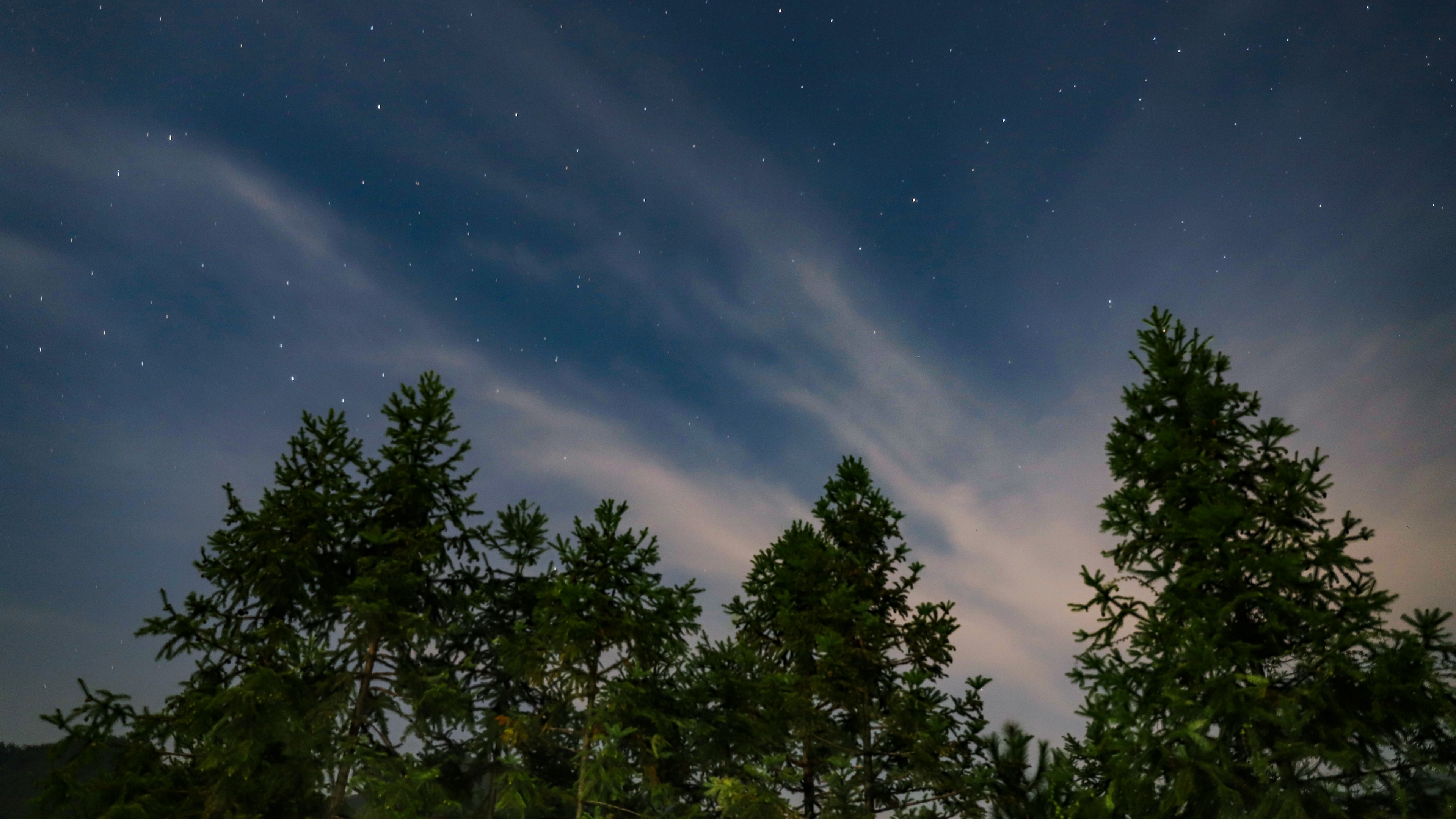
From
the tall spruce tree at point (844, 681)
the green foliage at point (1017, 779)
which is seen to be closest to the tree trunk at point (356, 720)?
the tall spruce tree at point (844, 681)

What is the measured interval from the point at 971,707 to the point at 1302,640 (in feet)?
19.7

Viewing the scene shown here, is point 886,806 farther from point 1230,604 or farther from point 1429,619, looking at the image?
point 1429,619

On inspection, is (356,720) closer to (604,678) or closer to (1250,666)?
(604,678)

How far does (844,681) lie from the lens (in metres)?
15.9

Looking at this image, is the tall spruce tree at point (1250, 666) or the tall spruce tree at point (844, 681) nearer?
the tall spruce tree at point (1250, 666)

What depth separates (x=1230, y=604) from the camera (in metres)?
10.3

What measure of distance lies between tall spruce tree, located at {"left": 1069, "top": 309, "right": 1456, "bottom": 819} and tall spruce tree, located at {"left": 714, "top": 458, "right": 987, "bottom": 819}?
338cm

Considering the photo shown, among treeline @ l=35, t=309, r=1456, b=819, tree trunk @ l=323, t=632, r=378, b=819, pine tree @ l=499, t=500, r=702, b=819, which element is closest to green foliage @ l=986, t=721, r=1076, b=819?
treeline @ l=35, t=309, r=1456, b=819

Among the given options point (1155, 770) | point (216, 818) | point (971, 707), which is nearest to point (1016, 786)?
point (971, 707)

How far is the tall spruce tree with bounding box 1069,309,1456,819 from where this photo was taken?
958 centimetres

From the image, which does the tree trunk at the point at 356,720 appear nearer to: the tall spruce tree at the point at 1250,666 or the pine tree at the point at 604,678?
the pine tree at the point at 604,678

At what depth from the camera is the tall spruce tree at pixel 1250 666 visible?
31.4ft

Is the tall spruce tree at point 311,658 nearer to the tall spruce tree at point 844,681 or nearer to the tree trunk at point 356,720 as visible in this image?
the tree trunk at point 356,720

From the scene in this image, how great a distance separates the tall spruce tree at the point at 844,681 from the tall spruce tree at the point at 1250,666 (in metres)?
3.38
